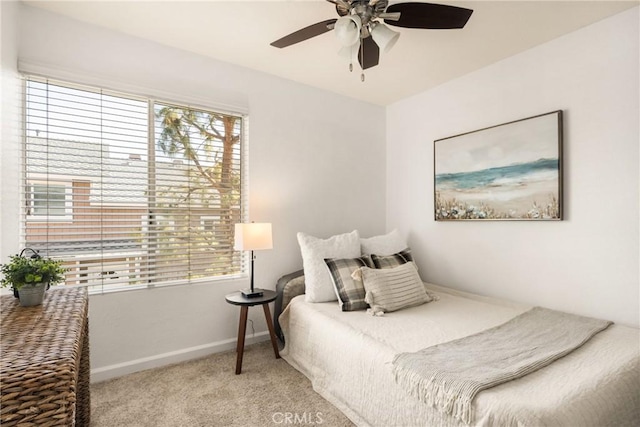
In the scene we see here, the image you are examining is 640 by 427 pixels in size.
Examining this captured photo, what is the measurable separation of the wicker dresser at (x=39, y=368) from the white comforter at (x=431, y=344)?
52.4 inches

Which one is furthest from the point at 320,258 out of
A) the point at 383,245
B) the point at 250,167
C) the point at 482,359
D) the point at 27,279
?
the point at 27,279

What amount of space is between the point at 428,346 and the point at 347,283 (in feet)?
2.72

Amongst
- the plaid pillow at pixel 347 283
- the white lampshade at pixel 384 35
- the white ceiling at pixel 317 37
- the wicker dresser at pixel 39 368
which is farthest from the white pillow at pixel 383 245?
the wicker dresser at pixel 39 368

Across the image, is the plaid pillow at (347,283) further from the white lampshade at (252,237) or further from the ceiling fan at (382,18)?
the ceiling fan at (382,18)

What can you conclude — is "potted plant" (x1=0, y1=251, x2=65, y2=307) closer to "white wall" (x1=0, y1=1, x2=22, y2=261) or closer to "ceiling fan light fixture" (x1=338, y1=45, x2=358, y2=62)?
"white wall" (x1=0, y1=1, x2=22, y2=261)

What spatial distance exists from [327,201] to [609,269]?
224 centimetres

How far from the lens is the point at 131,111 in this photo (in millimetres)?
2424

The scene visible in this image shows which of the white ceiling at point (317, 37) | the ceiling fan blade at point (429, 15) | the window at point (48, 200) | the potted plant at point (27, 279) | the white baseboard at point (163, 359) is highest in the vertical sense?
the white ceiling at point (317, 37)

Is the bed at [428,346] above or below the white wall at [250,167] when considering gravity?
below

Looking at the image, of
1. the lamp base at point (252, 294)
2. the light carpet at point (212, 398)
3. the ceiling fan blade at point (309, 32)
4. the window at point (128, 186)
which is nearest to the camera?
the ceiling fan blade at point (309, 32)

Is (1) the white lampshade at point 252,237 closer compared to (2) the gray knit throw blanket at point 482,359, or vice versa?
(2) the gray knit throw blanket at point 482,359

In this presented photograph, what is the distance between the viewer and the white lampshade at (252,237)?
A: 2445 mm

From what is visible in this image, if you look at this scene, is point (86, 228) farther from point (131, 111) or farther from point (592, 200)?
point (592, 200)

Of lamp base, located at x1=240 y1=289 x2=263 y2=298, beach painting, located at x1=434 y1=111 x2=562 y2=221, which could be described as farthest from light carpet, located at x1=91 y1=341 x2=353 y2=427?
beach painting, located at x1=434 y1=111 x2=562 y2=221
